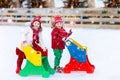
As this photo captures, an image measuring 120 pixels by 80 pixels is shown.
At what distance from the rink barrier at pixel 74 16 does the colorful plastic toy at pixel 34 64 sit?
18.0 ft

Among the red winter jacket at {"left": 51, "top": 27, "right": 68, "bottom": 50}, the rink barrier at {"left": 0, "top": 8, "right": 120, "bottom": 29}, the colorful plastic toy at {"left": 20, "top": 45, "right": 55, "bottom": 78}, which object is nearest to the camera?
the colorful plastic toy at {"left": 20, "top": 45, "right": 55, "bottom": 78}

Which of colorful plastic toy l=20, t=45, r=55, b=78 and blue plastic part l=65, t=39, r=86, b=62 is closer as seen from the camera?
colorful plastic toy l=20, t=45, r=55, b=78

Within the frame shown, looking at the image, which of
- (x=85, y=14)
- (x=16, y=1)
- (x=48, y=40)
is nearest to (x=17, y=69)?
(x=48, y=40)

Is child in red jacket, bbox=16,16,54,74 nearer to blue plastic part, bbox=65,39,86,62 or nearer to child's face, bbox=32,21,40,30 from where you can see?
child's face, bbox=32,21,40,30

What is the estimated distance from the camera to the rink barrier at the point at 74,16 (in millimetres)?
9266

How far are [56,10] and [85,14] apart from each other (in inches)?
36.6

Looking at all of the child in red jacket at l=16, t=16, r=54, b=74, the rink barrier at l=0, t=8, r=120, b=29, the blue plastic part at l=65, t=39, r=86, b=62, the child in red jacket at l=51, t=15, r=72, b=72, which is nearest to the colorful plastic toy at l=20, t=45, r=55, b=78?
the child in red jacket at l=16, t=16, r=54, b=74

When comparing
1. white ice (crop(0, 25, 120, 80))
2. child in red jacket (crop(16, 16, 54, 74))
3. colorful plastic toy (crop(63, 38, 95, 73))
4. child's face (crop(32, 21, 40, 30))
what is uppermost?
child's face (crop(32, 21, 40, 30))

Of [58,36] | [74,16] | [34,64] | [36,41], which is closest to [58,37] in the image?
[58,36]

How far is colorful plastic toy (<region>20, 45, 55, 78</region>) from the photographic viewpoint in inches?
143

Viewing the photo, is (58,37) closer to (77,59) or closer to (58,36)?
(58,36)

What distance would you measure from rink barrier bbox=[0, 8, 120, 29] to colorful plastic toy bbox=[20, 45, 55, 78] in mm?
5482

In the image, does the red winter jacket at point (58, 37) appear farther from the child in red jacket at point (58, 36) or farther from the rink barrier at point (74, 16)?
the rink barrier at point (74, 16)

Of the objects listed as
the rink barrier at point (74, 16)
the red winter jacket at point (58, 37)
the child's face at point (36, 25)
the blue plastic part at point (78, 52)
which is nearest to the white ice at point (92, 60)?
the blue plastic part at point (78, 52)
